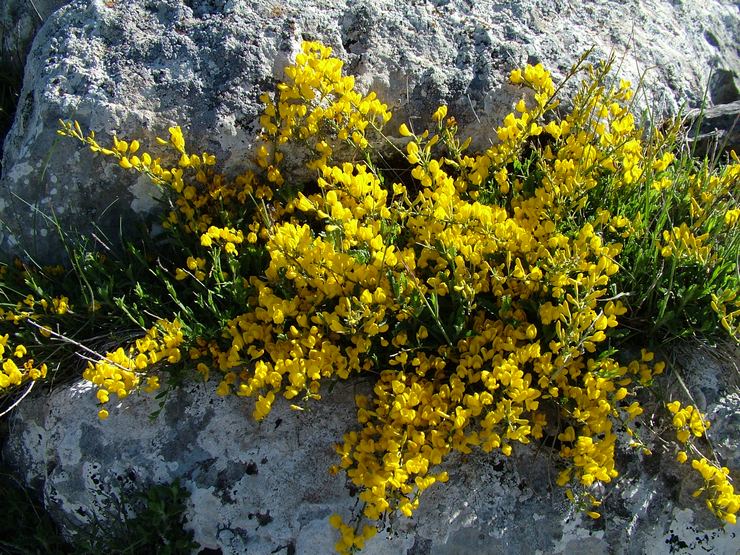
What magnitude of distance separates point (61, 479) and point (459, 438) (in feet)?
6.04

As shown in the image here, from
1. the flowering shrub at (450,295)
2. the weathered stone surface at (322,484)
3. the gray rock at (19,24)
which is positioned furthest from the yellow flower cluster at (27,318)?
the gray rock at (19,24)

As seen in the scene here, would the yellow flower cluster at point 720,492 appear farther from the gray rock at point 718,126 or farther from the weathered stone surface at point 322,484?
the gray rock at point 718,126

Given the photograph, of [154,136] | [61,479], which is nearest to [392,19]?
[154,136]

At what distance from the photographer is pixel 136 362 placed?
2900 millimetres

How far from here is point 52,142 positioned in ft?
11.6

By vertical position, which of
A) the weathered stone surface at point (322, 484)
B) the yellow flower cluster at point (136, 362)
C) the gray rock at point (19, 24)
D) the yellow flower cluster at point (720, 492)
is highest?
the gray rock at point (19, 24)

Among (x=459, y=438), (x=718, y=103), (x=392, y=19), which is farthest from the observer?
(x=718, y=103)

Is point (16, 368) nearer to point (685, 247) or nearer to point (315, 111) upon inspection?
point (315, 111)

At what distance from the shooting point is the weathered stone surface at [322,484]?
288cm

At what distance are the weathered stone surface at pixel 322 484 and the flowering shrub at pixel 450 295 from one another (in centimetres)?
11

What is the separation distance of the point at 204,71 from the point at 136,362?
152cm

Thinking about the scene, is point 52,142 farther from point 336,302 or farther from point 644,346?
point 644,346

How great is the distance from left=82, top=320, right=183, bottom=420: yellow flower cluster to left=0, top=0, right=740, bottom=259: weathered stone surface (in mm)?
841

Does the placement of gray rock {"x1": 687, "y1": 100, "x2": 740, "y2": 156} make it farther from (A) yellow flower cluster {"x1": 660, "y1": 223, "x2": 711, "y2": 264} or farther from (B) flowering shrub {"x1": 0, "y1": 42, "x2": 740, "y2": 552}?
(A) yellow flower cluster {"x1": 660, "y1": 223, "x2": 711, "y2": 264}
